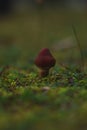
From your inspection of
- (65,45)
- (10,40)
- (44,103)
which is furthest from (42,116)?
(10,40)

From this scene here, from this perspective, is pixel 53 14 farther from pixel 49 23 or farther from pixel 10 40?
pixel 10 40

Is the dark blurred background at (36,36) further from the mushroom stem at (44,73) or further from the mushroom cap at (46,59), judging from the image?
the mushroom cap at (46,59)

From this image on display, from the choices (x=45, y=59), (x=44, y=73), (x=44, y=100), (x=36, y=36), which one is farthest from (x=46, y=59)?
(x=36, y=36)

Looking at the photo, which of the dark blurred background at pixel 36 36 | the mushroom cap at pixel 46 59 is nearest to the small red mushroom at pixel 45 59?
the mushroom cap at pixel 46 59

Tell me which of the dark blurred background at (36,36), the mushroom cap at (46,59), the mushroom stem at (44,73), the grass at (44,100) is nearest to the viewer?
the grass at (44,100)

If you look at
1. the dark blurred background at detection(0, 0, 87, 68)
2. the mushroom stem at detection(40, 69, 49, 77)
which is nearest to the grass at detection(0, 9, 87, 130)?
the mushroom stem at detection(40, 69, 49, 77)

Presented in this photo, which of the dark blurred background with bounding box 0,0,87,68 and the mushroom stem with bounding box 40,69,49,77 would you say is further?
the dark blurred background with bounding box 0,0,87,68

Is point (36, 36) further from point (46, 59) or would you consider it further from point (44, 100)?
point (44, 100)

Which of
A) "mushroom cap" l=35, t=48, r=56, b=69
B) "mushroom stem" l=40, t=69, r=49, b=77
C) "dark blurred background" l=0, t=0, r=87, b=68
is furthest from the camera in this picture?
"dark blurred background" l=0, t=0, r=87, b=68

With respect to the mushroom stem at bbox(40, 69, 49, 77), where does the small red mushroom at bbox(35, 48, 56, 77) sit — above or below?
above

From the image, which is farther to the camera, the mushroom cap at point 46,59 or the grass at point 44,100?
the mushroom cap at point 46,59

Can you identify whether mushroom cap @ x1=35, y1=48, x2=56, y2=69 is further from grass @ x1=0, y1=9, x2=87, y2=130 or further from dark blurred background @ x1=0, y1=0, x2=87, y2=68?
dark blurred background @ x1=0, y1=0, x2=87, y2=68
